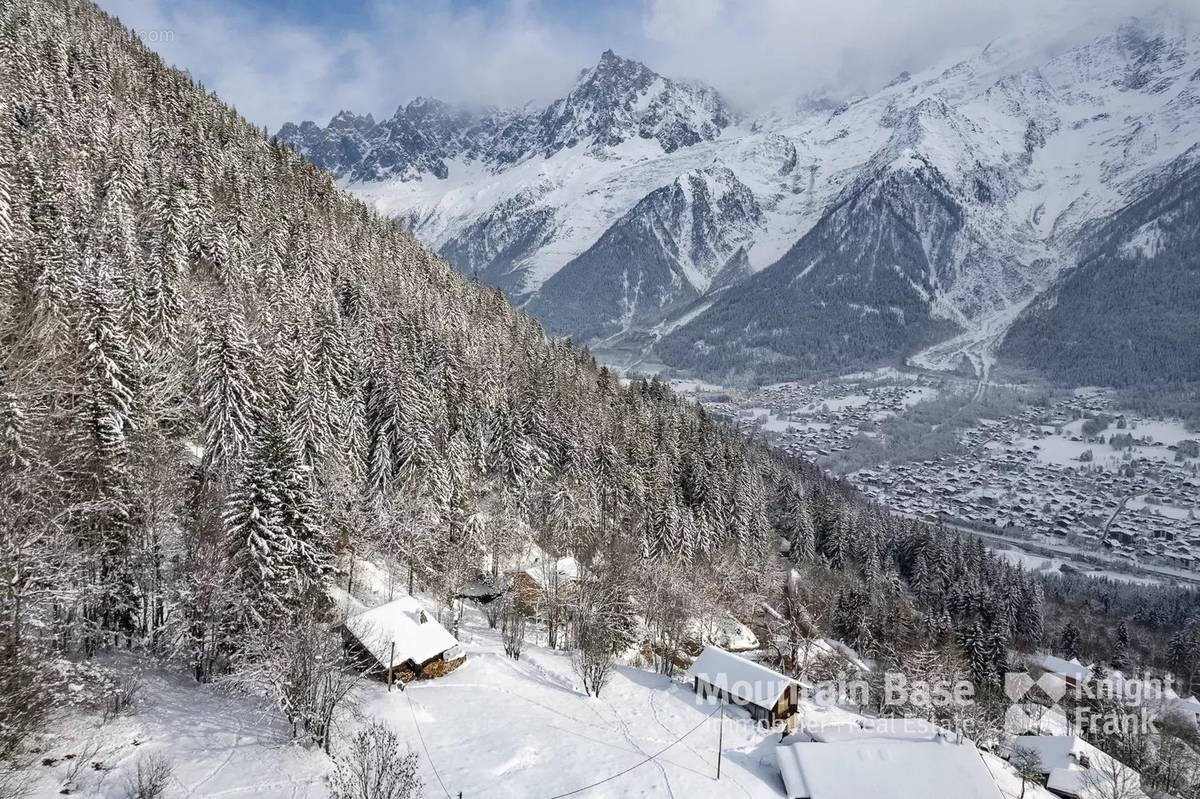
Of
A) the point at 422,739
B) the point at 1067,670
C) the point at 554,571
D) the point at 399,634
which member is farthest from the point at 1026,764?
the point at 1067,670

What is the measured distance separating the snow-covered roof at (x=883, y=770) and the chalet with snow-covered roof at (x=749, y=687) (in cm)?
667

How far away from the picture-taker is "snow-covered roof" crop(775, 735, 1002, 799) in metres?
27.8

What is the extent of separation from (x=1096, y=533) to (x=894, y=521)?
73.7 meters

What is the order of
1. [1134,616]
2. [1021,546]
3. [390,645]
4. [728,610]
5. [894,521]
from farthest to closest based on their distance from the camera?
[1021,546], [894,521], [1134,616], [728,610], [390,645]

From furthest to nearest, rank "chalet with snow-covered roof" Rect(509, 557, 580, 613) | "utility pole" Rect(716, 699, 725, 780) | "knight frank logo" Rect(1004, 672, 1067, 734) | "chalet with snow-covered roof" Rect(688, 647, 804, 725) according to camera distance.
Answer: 1. "knight frank logo" Rect(1004, 672, 1067, 734)
2. "chalet with snow-covered roof" Rect(509, 557, 580, 613)
3. "chalet with snow-covered roof" Rect(688, 647, 804, 725)
4. "utility pole" Rect(716, 699, 725, 780)

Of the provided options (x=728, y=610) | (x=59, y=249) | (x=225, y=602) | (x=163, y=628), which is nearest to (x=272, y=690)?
(x=225, y=602)

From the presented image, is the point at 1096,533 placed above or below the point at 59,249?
below

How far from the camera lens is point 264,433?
2986 cm

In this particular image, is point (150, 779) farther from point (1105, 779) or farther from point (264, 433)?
point (1105, 779)

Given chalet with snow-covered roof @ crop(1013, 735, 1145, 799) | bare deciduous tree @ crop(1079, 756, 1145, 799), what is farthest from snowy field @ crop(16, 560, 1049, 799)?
chalet with snow-covered roof @ crop(1013, 735, 1145, 799)

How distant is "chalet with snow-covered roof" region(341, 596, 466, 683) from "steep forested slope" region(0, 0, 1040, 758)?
129 inches

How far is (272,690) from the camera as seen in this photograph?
22.2 meters

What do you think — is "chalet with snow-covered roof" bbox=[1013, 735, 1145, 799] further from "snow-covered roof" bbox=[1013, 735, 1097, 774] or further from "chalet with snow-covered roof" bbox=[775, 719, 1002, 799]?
"chalet with snow-covered roof" bbox=[775, 719, 1002, 799]

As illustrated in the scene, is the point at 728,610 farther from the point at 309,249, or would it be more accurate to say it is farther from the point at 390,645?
the point at 309,249
